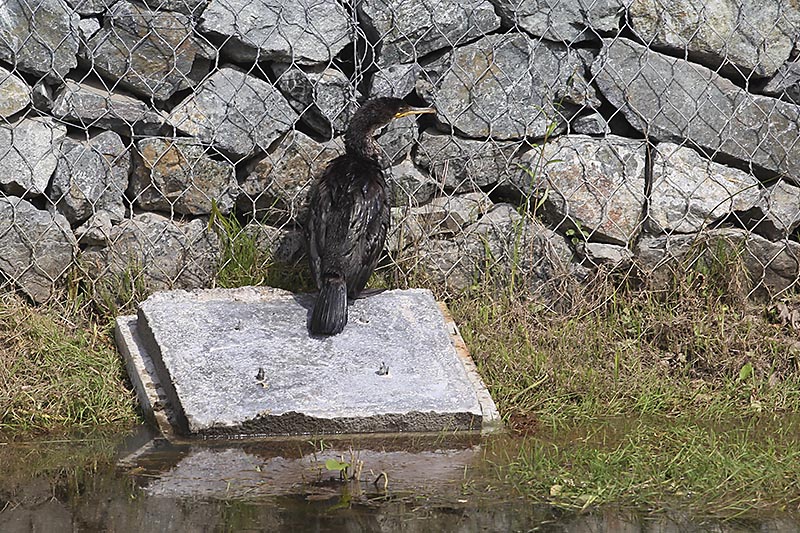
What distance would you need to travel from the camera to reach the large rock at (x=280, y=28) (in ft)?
18.0

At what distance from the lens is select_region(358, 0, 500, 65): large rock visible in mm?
5598

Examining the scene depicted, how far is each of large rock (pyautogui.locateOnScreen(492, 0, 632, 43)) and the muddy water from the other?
91.0 inches

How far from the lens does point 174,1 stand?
5.46 m

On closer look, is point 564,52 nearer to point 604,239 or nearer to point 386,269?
point 604,239

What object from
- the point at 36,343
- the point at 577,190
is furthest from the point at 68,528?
the point at 577,190

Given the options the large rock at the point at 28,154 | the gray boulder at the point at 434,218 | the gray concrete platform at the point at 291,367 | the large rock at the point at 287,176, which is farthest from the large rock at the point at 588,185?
the large rock at the point at 28,154

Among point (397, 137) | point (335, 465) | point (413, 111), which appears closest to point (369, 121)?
point (413, 111)

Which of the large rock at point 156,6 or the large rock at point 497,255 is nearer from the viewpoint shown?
the large rock at point 156,6

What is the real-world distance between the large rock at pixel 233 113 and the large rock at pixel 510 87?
0.85m

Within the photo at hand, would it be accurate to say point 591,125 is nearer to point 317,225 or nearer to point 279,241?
point 317,225

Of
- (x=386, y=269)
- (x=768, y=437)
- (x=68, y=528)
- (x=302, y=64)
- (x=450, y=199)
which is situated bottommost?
(x=68, y=528)

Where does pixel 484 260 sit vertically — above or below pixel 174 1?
below

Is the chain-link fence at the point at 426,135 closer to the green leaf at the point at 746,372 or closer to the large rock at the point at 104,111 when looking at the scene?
the large rock at the point at 104,111

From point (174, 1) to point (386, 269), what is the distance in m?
1.68
